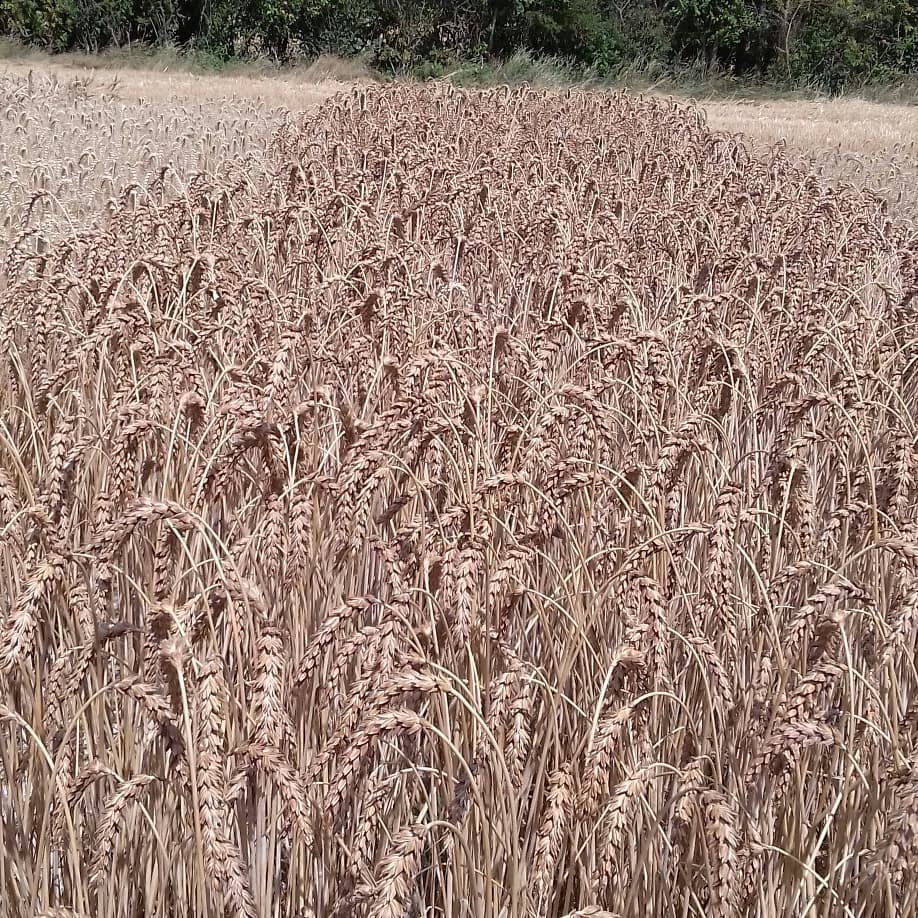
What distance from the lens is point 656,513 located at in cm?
202

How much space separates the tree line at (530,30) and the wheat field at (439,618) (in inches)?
738

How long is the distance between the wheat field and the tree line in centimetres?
1874

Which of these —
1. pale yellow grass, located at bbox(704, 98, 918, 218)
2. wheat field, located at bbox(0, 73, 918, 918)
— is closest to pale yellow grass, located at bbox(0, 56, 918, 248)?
pale yellow grass, located at bbox(704, 98, 918, 218)

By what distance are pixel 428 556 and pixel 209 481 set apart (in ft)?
1.43

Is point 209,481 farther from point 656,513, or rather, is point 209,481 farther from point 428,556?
point 656,513

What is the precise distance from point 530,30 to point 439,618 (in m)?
21.5

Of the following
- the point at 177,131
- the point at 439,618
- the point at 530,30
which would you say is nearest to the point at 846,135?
the point at 177,131

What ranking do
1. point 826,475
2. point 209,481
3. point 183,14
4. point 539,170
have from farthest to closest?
point 183,14
point 539,170
point 826,475
point 209,481

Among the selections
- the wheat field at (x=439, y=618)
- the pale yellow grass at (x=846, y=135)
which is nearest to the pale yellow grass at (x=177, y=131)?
the pale yellow grass at (x=846, y=135)

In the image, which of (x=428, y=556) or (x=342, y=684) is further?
(x=342, y=684)

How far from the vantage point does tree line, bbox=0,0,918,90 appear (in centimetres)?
2042

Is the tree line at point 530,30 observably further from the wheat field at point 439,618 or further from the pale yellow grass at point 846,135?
the wheat field at point 439,618

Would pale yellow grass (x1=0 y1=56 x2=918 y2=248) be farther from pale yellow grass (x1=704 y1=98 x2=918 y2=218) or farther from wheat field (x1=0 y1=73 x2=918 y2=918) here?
wheat field (x1=0 y1=73 x2=918 y2=918)

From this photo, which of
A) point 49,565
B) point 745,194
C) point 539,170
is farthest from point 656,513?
point 539,170
